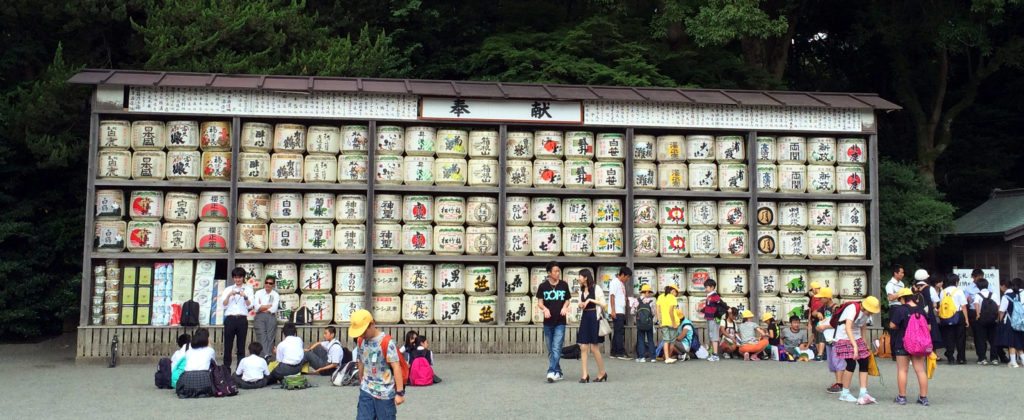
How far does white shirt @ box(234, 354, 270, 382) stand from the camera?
11.3 meters

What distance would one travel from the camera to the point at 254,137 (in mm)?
14484

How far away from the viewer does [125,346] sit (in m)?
13.6

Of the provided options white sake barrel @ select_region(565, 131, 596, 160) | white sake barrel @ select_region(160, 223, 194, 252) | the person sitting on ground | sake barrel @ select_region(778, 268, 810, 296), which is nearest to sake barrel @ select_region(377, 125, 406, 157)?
white sake barrel @ select_region(565, 131, 596, 160)

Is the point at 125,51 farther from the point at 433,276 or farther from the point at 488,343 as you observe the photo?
the point at 488,343

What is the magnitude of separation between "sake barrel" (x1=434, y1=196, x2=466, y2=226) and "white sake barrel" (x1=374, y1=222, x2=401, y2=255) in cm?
75

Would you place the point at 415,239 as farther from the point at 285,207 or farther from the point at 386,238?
the point at 285,207

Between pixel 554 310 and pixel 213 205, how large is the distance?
6.38 m

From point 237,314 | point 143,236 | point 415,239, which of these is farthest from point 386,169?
point 143,236

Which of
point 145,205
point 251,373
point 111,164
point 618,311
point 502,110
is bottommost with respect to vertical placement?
point 251,373

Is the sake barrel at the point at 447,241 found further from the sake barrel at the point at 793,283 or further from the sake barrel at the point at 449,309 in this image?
the sake barrel at the point at 793,283

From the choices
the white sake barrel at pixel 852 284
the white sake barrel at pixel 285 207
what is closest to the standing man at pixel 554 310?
the white sake barrel at pixel 285 207

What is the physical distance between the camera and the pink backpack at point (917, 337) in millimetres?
9711

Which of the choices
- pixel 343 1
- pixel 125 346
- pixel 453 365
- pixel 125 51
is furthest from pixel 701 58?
pixel 125 346

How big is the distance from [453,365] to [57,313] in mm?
8858
